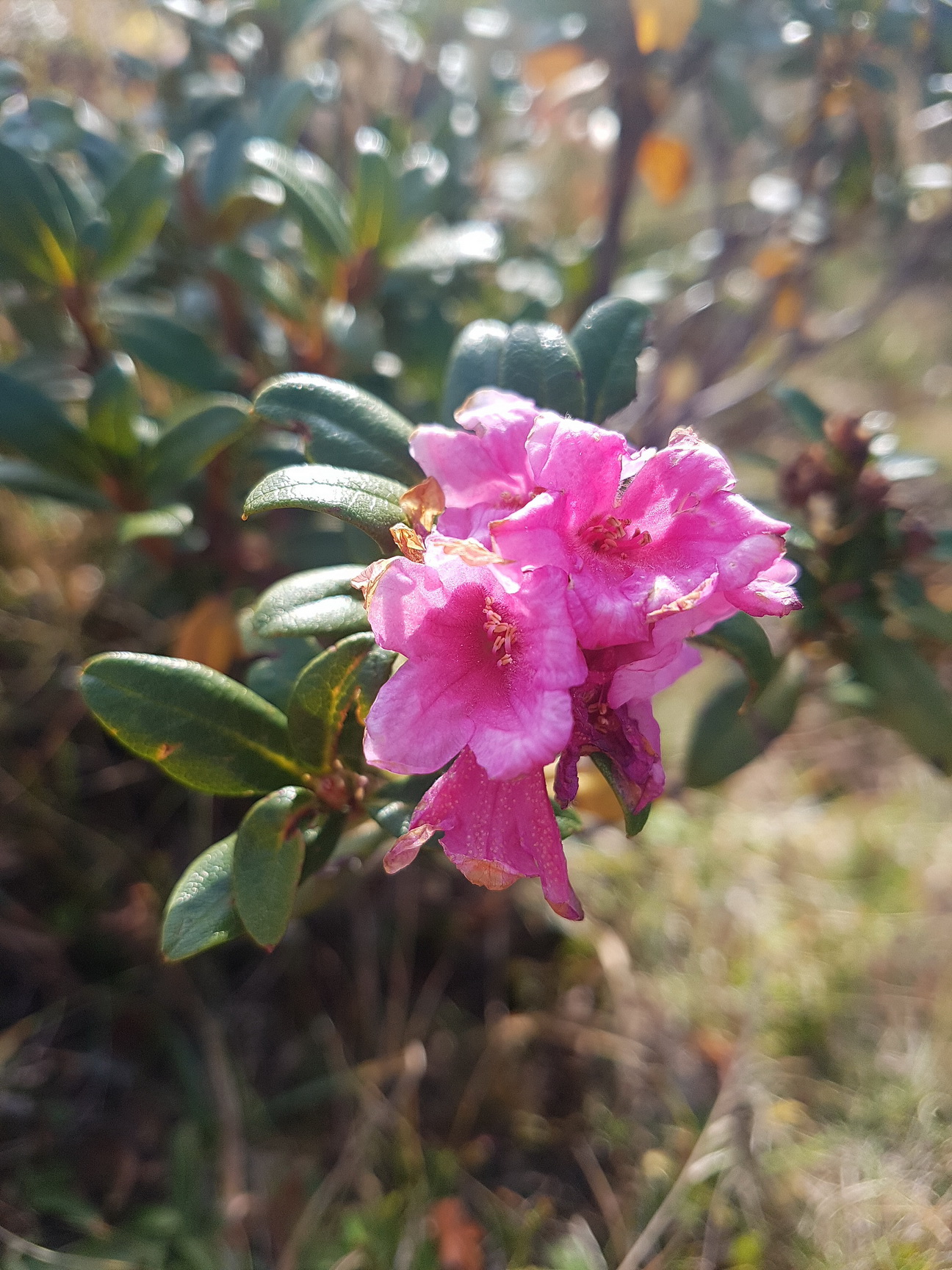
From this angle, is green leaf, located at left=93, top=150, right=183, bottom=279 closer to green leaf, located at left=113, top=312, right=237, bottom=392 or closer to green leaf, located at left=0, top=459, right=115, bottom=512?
green leaf, located at left=113, top=312, right=237, bottom=392

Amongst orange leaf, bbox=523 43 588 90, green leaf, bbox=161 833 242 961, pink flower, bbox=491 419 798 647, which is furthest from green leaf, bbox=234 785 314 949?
orange leaf, bbox=523 43 588 90

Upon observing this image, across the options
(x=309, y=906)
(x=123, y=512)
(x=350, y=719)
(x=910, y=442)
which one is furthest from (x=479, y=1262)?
(x=910, y=442)

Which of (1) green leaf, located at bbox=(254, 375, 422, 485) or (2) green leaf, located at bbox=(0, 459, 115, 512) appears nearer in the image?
(1) green leaf, located at bbox=(254, 375, 422, 485)

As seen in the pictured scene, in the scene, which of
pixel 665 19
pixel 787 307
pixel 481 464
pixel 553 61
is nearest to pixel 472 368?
pixel 481 464

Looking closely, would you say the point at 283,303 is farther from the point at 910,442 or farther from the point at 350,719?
the point at 910,442

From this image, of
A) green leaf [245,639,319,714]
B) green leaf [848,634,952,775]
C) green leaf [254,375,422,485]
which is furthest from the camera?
green leaf [848,634,952,775]

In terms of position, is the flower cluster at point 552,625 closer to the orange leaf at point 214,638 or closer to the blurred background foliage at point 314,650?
the blurred background foliage at point 314,650
